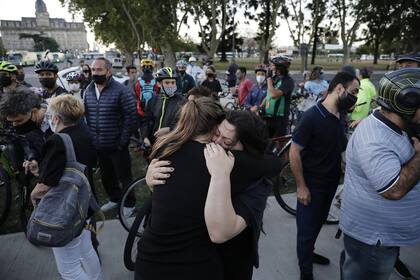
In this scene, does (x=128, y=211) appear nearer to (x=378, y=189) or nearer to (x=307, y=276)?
(x=307, y=276)

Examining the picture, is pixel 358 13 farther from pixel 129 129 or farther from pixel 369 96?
pixel 129 129

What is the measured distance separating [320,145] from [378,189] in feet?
2.75

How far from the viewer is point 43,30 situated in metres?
137

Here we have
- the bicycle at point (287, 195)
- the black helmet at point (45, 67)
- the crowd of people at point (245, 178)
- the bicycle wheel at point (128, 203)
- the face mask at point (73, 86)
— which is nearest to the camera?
the crowd of people at point (245, 178)

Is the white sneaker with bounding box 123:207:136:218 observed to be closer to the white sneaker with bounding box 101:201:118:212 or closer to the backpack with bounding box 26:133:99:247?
the white sneaker with bounding box 101:201:118:212

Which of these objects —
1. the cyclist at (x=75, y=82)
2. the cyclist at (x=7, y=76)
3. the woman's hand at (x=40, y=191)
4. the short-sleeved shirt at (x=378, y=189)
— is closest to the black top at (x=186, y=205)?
the short-sleeved shirt at (x=378, y=189)

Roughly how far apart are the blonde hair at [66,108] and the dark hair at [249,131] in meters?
1.41

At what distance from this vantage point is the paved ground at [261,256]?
9.78 ft

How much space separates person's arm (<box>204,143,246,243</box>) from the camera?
50.3 inches

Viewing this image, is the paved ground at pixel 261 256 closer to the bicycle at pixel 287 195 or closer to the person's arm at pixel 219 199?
the bicycle at pixel 287 195

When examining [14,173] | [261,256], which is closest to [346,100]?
[261,256]

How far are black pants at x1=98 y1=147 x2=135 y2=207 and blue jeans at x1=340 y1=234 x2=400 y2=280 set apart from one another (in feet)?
9.18

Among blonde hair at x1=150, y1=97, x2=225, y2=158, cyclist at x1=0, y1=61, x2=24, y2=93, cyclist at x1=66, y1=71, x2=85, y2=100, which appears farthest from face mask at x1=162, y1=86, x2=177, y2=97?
cyclist at x1=66, y1=71, x2=85, y2=100

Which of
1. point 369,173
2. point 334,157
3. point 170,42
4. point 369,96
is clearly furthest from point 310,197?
point 170,42
